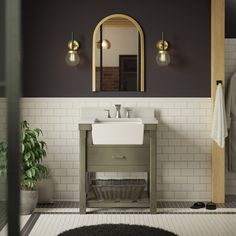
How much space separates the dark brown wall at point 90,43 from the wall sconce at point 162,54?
0.23 feet

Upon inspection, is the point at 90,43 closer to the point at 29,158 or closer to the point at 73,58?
the point at 73,58

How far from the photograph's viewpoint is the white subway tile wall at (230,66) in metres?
6.53

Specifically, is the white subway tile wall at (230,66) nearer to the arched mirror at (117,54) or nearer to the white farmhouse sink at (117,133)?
the arched mirror at (117,54)

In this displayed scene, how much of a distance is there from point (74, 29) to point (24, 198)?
2103 mm

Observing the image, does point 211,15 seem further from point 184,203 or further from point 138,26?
point 184,203

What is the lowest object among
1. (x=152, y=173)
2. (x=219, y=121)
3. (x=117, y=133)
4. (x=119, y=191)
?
(x=119, y=191)

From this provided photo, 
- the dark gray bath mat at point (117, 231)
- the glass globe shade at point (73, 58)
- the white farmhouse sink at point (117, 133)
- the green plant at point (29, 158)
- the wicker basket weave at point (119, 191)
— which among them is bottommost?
the dark gray bath mat at point (117, 231)

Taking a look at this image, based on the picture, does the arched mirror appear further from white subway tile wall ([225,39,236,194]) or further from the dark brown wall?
white subway tile wall ([225,39,236,194])

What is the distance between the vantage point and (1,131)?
1.78 m

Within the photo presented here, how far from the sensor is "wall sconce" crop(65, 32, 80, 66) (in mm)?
6309

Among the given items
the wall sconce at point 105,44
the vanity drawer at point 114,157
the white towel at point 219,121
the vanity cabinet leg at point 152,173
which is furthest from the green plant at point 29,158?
the white towel at point 219,121

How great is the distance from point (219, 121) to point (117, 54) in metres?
1.42

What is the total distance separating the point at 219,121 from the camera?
20.1ft

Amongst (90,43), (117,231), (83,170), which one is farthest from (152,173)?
(90,43)
